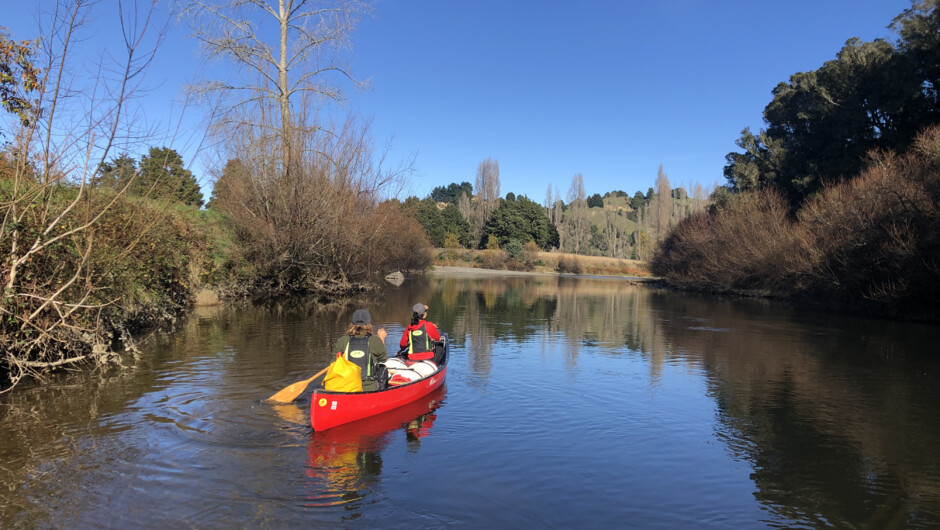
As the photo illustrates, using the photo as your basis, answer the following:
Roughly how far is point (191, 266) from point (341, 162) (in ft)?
30.2

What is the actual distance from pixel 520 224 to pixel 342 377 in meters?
76.4

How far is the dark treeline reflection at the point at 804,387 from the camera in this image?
20.7ft

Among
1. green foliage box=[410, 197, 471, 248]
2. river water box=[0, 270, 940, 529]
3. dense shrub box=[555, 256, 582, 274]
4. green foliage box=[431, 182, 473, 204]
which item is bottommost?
river water box=[0, 270, 940, 529]

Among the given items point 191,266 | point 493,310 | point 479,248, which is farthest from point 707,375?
point 479,248

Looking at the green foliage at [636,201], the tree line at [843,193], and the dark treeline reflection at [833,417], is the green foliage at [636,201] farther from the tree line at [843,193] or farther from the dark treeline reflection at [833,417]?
the dark treeline reflection at [833,417]

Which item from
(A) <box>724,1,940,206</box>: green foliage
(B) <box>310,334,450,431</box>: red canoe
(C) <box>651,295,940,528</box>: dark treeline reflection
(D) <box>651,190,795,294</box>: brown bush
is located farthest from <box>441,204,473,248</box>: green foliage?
(B) <box>310,334,450,431</box>: red canoe

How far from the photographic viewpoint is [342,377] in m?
8.00

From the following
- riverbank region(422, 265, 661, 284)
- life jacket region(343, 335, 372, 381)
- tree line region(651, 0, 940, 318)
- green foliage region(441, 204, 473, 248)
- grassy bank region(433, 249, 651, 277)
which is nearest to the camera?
life jacket region(343, 335, 372, 381)

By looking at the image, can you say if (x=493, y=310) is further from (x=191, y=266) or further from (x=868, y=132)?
(x=868, y=132)

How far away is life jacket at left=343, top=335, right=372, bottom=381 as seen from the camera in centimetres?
833

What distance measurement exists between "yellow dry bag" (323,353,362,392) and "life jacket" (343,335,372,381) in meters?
0.21

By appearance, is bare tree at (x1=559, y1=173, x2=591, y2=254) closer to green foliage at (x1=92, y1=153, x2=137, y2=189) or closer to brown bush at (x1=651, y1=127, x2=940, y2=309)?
brown bush at (x1=651, y1=127, x2=940, y2=309)

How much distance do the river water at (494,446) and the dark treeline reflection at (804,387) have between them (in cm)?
5

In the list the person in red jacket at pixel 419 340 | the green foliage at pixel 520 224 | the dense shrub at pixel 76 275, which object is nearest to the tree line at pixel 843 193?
the person in red jacket at pixel 419 340
